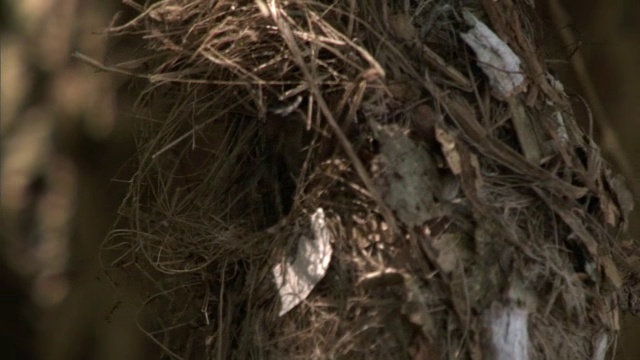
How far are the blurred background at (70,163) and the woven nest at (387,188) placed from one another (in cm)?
16

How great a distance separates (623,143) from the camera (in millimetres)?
1242

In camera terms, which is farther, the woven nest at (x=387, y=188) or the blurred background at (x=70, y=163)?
the blurred background at (x=70, y=163)

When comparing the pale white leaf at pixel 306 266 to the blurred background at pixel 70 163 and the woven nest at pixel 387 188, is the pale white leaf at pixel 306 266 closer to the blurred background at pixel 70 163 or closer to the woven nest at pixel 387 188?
the woven nest at pixel 387 188

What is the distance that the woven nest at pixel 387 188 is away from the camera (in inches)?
35.0

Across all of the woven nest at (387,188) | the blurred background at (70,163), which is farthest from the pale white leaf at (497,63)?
the blurred background at (70,163)

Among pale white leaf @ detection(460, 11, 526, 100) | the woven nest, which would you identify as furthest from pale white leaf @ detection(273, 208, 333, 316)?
pale white leaf @ detection(460, 11, 526, 100)

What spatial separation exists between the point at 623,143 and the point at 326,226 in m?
0.50

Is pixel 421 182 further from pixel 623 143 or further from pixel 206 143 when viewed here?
pixel 623 143

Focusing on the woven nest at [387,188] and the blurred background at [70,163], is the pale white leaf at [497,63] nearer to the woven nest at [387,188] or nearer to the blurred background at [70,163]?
the woven nest at [387,188]

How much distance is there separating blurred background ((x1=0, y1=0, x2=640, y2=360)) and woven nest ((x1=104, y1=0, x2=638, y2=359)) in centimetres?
16

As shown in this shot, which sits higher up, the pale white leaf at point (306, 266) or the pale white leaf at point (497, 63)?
the pale white leaf at point (497, 63)

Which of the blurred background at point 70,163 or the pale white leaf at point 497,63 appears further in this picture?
the blurred background at point 70,163

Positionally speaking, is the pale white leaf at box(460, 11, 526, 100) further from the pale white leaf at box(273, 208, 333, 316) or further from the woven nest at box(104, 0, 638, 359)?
the pale white leaf at box(273, 208, 333, 316)

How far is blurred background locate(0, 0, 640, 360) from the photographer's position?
1140mm
